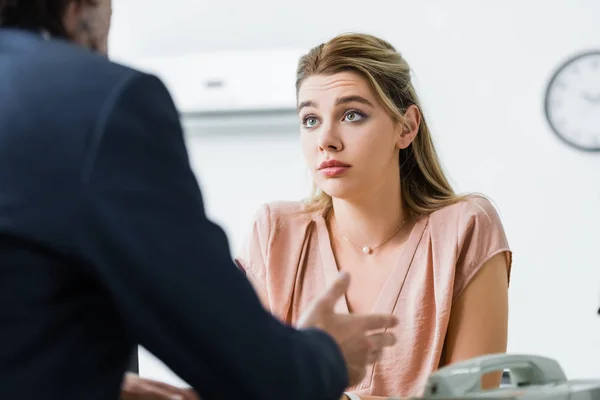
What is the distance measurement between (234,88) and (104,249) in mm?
3095

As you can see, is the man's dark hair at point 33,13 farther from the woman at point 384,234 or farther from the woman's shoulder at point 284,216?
the woman's shoulder at point 284,216

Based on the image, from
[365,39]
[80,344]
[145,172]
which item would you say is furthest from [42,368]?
[365,39]

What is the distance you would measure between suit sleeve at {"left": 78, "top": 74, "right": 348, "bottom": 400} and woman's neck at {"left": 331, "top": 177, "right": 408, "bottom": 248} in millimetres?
1102

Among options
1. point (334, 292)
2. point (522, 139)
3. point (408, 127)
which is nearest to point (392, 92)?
point (408, 127)

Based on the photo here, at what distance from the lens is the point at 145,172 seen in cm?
68

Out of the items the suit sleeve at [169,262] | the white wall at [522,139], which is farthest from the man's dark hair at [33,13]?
the white wall at [522,139]

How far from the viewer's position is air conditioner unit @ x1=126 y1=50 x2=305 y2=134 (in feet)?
12.1

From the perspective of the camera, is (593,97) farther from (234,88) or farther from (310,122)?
(310,122)

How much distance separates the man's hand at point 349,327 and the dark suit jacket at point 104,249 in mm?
146

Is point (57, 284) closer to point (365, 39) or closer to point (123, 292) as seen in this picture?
point (123, 292)

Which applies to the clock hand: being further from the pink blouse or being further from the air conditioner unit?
the pink blouse

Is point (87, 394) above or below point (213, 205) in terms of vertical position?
above

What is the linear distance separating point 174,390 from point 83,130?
41 centimetres

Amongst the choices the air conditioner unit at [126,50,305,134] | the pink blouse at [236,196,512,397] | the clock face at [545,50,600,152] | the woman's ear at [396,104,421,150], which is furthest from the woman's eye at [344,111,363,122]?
the clock face at [545,50,600,152]
